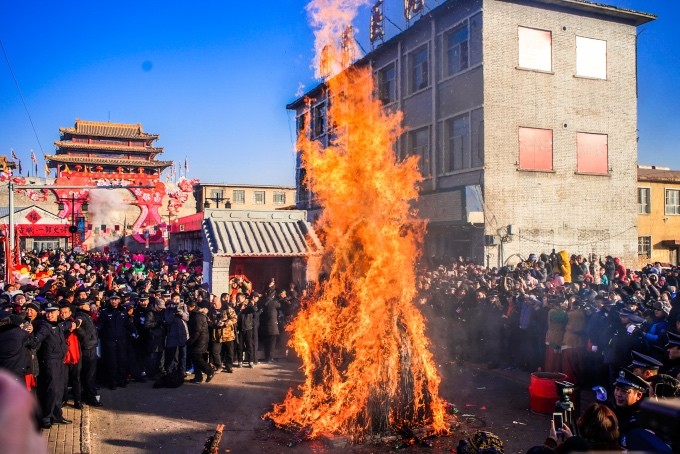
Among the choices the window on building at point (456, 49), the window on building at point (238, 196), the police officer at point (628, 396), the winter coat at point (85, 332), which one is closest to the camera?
the police officer at point (628, 396)

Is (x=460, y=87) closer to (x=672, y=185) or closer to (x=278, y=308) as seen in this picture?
(x=278, y=308)

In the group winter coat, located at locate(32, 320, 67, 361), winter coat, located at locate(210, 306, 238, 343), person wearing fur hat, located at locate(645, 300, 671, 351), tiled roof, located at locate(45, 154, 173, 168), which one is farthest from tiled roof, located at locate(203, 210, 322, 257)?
tiled roof, located at locate(45, 154, 173, 168)

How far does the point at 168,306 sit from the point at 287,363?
148 inches

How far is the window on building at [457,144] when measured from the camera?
74.0 feet

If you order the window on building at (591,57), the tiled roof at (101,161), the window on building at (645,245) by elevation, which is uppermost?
the tiled roof at (101,161)

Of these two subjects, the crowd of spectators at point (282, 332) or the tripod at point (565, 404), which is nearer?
the tripod at point (565, 404)

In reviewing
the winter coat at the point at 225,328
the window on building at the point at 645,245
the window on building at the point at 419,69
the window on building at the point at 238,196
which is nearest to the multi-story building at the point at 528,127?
the window on building at the point at 419,69

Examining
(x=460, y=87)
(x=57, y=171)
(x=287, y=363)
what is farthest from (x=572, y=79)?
→ (x=57, y=171)

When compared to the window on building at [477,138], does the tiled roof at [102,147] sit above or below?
above

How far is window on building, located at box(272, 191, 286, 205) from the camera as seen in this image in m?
62.8

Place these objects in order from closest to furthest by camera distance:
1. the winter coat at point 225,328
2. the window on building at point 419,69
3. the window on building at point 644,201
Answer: the winter coat at point 225,328 → the window on building at point 419,69 → the window on building at point 644,201

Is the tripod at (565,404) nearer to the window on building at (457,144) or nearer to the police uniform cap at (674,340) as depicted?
the police uniform cap at (674,340)

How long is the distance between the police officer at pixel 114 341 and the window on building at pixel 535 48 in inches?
719

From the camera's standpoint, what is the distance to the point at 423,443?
8500 mm
